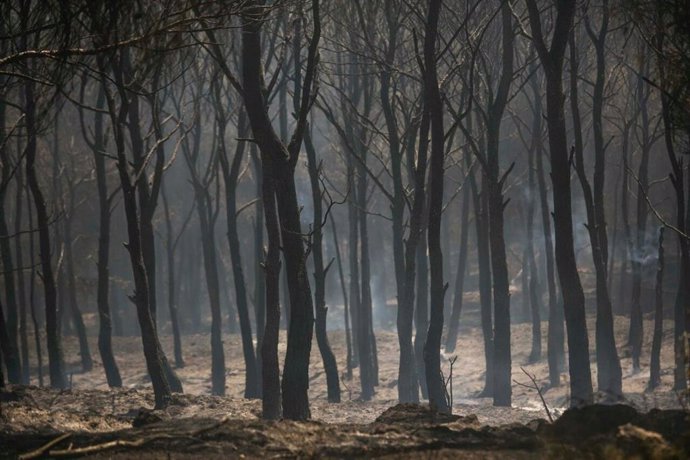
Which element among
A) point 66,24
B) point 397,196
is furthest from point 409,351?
point 66,24

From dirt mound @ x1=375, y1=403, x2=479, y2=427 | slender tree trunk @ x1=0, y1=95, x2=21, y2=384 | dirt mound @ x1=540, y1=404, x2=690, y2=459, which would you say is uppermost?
slender tree trunk @ x1=0, y1=95, x2=21, y2=384

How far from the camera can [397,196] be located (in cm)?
1847

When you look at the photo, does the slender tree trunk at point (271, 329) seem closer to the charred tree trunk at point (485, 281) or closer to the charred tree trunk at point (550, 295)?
the charred tree trunk at point (485, 281)

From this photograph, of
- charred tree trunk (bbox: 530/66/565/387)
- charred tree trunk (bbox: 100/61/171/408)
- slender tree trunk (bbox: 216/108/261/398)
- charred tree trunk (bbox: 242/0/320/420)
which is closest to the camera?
charred tree trunk (bbox: 242/0/320/420)

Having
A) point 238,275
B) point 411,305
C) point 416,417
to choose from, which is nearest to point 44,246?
point 238,275

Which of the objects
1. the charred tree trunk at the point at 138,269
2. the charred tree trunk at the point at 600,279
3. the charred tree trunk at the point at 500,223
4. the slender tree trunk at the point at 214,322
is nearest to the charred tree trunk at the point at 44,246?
the charred tree trunk at the point at 138,269

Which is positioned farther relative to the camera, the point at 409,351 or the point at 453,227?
the point at 453,227

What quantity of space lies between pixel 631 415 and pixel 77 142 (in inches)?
1363

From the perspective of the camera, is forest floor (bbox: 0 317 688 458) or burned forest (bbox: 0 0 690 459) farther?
burned forest (bbox: 0 0 690 459)

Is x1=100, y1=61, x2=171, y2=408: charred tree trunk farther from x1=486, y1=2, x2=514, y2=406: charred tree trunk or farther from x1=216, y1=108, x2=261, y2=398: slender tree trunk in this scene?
x1=486, y1=2, x2=514, y2=406: charred tree trunk

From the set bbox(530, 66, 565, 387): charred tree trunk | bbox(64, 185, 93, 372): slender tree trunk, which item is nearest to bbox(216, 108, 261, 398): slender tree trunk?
bbox(530, 66, 565, 387): charred tree trunk

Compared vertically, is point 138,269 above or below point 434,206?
below

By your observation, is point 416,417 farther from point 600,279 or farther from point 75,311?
point 75,311

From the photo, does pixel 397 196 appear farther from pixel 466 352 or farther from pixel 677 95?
pixel 466 352
